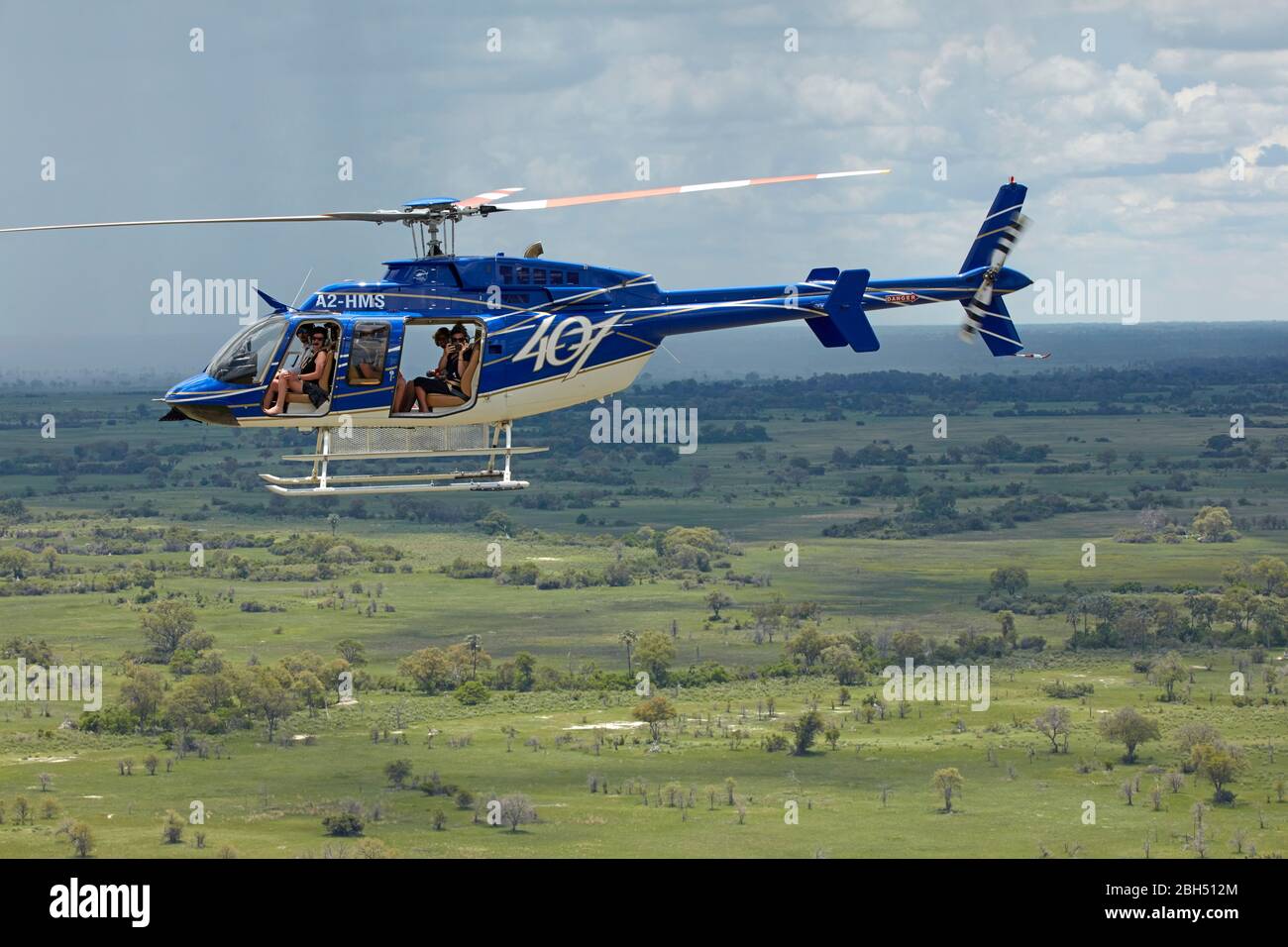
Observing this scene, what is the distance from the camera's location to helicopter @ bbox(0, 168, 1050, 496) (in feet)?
135

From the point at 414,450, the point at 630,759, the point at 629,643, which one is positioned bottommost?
the point at 630,759

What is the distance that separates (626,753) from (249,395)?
95.1m

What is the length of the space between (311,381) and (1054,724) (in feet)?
338

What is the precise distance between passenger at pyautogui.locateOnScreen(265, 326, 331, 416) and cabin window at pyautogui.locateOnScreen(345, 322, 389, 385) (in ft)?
1.87

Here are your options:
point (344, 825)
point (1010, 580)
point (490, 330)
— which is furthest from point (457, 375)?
point (1010, 580)

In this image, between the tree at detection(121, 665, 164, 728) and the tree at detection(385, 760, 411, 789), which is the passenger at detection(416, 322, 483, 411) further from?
the tree at detection(121, 665, 164, 728)

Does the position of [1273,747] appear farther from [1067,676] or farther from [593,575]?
[593,575]

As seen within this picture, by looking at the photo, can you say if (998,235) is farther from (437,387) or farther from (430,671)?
(430,671)

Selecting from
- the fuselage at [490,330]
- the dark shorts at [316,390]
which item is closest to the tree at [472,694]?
the fuselage at [490,330]

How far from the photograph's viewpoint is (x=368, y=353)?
1625 inches

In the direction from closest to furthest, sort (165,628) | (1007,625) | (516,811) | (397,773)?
1. (516,811)
2. (397,773)
3. (165,628)
4. (1007,625)

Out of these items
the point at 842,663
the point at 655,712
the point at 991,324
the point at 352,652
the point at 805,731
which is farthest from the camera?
the point at 352,652

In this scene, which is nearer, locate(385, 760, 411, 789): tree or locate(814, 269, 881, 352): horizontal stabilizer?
locate(814, 269, 881, 352): horizontal stabilizer

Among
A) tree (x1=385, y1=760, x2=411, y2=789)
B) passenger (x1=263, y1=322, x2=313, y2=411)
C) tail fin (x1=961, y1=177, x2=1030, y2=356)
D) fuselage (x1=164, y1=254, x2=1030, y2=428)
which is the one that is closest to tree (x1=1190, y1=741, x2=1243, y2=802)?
tree (x1=385, y1=760, x2=411, y2=789)
